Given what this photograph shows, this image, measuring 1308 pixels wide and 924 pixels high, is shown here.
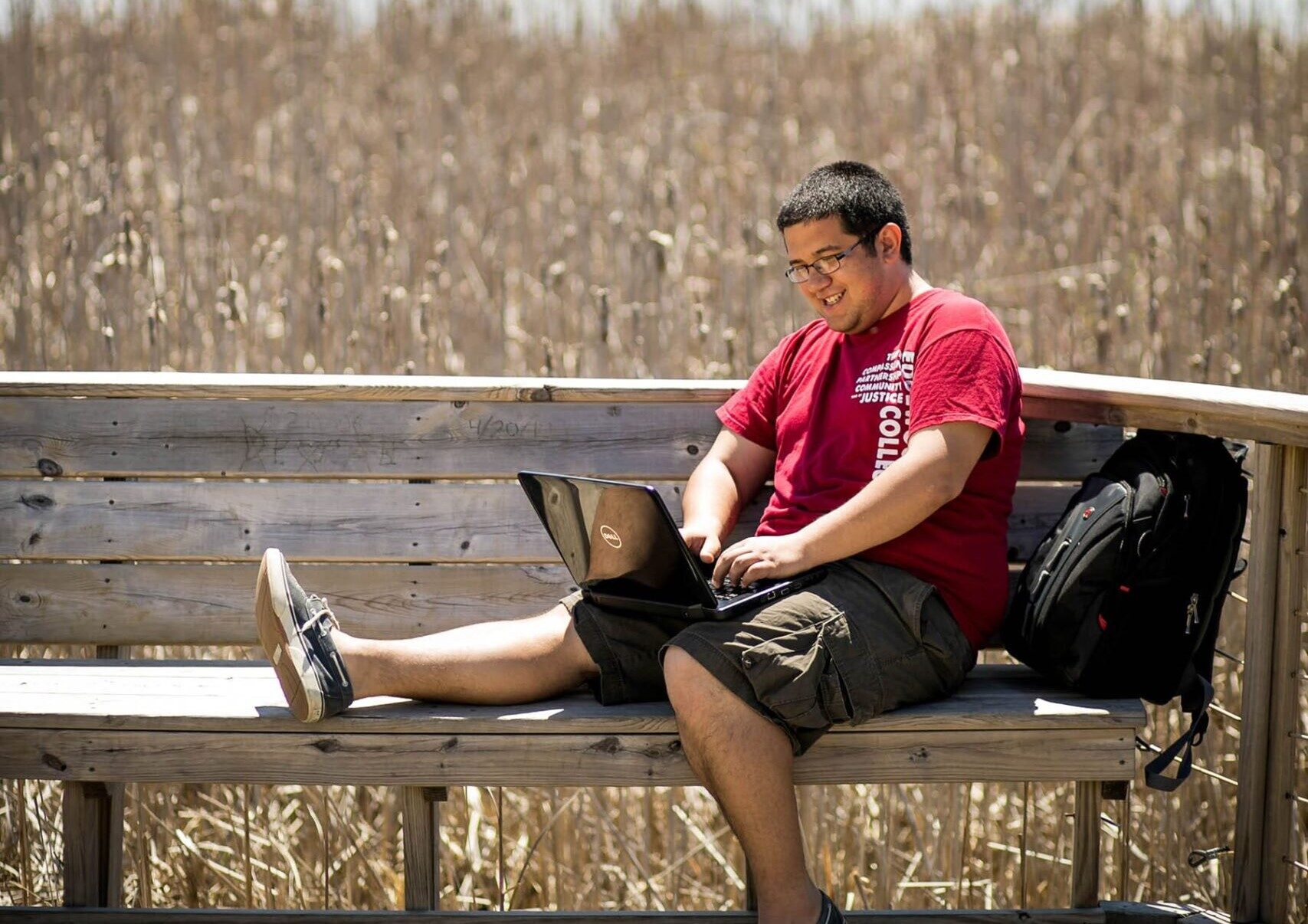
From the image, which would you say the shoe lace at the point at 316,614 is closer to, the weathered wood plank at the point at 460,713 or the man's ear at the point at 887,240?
the weathered wood plank at the point at 460,713

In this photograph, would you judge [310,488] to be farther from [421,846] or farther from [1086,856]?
[1086,856]

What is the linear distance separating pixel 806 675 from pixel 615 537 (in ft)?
1.19

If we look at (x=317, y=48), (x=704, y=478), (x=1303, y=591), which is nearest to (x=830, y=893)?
(x=704, y=478)

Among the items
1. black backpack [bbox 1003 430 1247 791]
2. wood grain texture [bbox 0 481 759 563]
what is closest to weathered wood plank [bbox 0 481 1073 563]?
wood grain texture [bbox 0 481 759 563]

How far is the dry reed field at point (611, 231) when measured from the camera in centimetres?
286

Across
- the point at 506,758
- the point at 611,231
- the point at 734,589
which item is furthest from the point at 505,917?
the point at 611,231

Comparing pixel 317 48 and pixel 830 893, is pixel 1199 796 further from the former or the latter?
pixel 317 48

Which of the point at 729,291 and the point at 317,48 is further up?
the point at 317,48

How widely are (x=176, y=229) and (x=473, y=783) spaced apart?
8.81ft

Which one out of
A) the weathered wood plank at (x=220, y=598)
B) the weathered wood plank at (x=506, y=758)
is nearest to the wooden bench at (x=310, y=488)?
the weathered wood plank at (x=220, y=598)

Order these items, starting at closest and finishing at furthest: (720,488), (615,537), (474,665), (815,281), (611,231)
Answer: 1. (615,537)
2. (474,665)
3. (815,281)
4. (720,488)
5. (611,231)

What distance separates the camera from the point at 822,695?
74.7 inches

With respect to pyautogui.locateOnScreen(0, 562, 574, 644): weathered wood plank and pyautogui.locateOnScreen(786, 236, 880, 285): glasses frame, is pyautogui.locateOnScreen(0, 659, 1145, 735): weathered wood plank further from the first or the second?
pyautogui.locateOnScreen(786, 236, 880, 285): glasses frame

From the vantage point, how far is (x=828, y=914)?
71.8 inches
